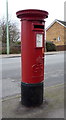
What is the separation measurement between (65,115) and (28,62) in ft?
4.26

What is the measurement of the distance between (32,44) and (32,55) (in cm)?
23

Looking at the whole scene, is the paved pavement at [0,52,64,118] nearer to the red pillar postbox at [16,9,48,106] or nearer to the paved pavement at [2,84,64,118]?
the paved pavement at [2,84,64,118]

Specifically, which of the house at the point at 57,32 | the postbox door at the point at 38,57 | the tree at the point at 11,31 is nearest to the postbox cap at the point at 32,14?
the postbox door at the point at 38,57

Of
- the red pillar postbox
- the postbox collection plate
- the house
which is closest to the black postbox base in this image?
the red pillar postbox

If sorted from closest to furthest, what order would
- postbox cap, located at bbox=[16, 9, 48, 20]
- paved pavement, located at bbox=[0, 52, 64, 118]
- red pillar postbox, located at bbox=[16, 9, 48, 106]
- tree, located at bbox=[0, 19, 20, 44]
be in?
paved pavement, located at bbox=[0, 52, 64, 118] → postbox cap, located at bbox=[16, 9, 48, 20] → red pillar postbox, located at bbox=[16, 9, 48, 106] → tree, located at bbox=[0, 19, 20, 44]

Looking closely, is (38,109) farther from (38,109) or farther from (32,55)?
(32,55)

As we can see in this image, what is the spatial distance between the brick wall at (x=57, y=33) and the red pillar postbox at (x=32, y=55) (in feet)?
107

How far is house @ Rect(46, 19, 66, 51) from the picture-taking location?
35.7 metres

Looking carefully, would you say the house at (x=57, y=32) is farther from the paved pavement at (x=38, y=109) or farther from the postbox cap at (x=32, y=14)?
the postbox cap at (x=32, y=14)

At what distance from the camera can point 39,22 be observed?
3.71 meters

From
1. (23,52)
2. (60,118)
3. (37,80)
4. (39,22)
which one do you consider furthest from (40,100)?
(39,22)

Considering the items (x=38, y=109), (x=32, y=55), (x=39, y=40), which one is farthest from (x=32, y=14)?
(x=38, y=109)

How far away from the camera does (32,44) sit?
3682mm

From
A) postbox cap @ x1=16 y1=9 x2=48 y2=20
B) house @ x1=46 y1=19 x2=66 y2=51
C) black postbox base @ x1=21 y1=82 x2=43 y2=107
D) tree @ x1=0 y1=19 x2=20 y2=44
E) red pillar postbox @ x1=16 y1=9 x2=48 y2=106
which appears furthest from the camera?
house @ x1=46 y1=19 x2=66 y2=51
